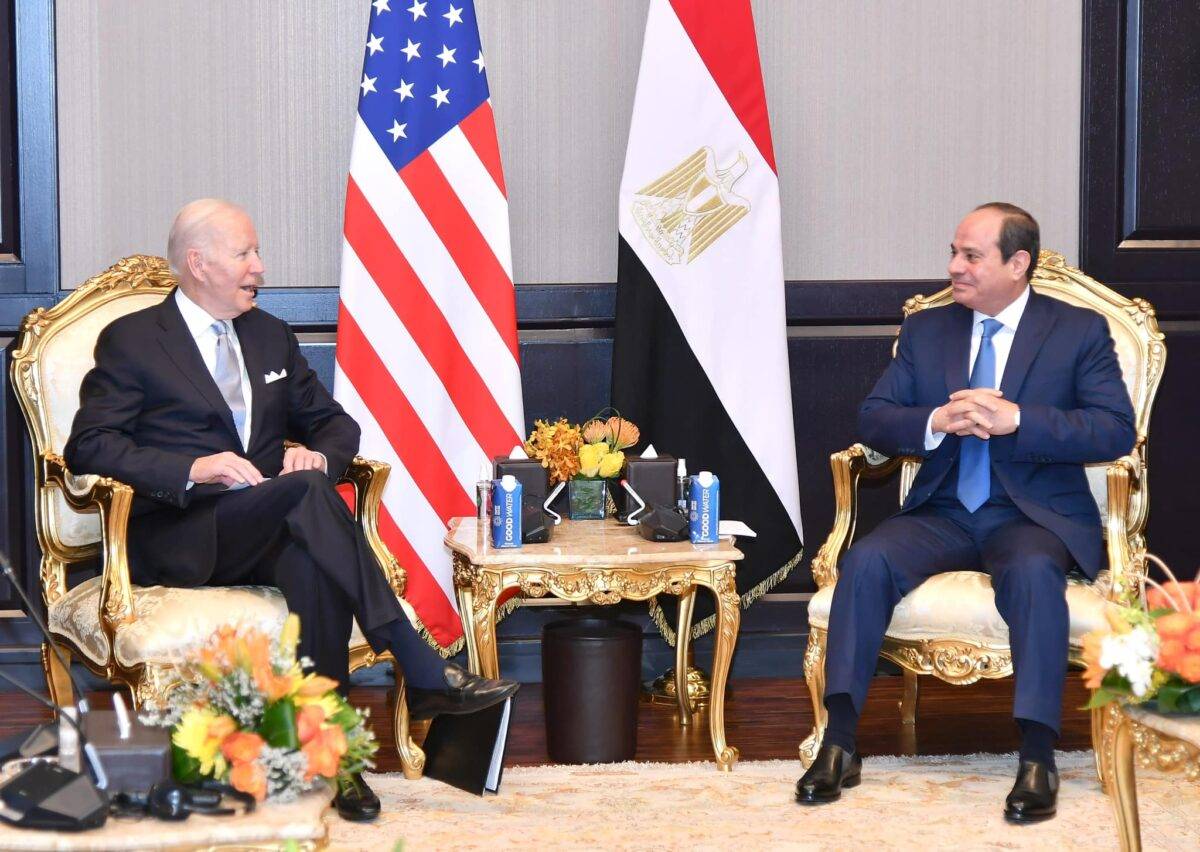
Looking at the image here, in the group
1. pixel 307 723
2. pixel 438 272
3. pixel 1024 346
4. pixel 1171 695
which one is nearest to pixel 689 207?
pixel 438 272

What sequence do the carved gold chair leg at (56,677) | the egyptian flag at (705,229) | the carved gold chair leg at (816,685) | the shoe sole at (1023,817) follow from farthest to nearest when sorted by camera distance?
the egyptian flag at (705,229), the carved gold chair leg at (816,685), the carved gold chair leg at (56,677), the shoe sole at (1023,817)

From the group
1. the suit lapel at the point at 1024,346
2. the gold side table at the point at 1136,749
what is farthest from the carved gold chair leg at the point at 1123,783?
the suit lapel at the point at 1024,346

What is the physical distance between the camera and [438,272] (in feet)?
13.9

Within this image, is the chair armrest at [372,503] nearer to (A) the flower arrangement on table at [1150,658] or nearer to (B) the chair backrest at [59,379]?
(B) the chair backrest at [59,379]

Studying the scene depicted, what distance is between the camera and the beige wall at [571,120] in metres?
4.42

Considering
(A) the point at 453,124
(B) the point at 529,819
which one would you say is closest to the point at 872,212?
(A) the point at 453,124

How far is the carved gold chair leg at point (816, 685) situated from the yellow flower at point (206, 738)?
181 centimetres

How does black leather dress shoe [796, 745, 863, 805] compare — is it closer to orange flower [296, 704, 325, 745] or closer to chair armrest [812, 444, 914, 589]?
chair armrest [812, 444, 914, 589]

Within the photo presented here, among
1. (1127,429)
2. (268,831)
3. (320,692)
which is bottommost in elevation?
(268,831)

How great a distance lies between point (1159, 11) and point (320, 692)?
380cm

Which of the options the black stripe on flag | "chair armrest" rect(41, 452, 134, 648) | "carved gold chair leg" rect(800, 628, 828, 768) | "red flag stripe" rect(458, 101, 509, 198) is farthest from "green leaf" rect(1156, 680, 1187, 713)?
"red flag stripe" rect(458, 101, 509, 198)

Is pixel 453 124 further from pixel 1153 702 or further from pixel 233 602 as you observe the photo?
pixel 1153 702

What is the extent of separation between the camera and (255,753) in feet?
6.77

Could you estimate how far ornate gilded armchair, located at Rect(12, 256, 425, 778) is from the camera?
314cm
